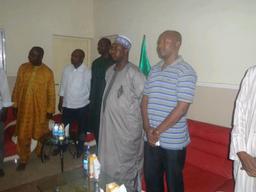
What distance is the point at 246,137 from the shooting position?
5.10 ft

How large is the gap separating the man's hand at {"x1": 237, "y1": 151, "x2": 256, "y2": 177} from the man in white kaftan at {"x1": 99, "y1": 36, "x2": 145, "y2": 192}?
3.22 feet

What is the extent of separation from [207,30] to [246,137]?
1745 mm

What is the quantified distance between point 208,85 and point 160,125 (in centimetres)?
143

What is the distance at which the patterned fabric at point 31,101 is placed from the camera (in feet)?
10.2

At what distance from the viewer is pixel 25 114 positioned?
312 centimetres

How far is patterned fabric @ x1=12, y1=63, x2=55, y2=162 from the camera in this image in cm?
312

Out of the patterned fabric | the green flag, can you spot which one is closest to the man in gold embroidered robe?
the patterned fabric

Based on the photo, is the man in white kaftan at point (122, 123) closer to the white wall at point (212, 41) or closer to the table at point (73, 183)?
the table at point (73, 183)

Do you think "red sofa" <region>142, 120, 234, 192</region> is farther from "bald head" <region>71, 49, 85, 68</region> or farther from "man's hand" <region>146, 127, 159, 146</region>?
"bald head" <region>71, 49, 85, 68</region>

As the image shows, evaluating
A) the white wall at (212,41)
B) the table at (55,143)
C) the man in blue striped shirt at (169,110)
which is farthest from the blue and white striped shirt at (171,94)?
the table at (55,143)

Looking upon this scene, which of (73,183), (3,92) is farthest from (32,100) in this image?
(73,183)

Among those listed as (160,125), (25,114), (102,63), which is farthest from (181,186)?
(25,114)

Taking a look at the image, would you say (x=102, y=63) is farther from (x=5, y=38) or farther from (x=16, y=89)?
(x=5, y=38)

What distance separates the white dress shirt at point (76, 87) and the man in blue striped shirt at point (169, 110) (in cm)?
174
